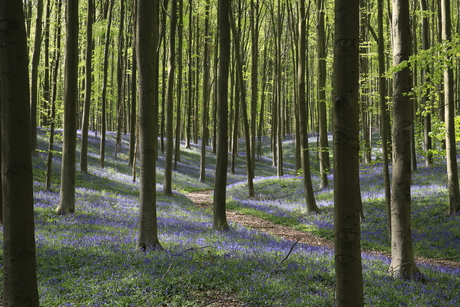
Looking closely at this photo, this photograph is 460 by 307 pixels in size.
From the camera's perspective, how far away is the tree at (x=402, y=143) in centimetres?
713

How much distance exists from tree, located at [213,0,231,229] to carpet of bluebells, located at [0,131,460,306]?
3.19ft

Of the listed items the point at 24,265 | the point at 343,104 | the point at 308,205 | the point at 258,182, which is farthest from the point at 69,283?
the point at 258,182

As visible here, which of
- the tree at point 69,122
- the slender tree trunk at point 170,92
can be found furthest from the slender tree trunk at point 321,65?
the tree at point 69,122

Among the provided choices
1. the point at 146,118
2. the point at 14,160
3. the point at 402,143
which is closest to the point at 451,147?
the point at 402,143

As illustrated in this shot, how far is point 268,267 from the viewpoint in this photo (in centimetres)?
673

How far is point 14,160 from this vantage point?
3.20 meters

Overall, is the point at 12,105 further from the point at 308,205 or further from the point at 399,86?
the point at 308,205

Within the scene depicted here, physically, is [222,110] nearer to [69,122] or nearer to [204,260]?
[69,122]

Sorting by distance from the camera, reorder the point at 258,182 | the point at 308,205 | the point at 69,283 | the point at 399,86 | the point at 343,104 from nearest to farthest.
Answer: the point at 343,104 → the point at 69,283 → the point at 399,86 → the point at 308,205 → the point at 258,182

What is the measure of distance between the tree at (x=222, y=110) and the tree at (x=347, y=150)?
805cm

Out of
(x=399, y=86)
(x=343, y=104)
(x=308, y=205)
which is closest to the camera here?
(x=343, y=104)

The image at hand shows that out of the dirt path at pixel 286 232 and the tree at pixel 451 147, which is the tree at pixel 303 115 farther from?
the tree at pixel 451 147

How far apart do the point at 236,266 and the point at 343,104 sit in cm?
465

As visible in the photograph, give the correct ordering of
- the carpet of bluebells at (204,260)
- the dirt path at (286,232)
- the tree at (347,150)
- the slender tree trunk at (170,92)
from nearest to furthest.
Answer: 1. the tree at (347,150)
2. the carpet of bluebells at (204,260)
3. the dirt path at (286,232)
4. the slender tree trunk at (170,92)
